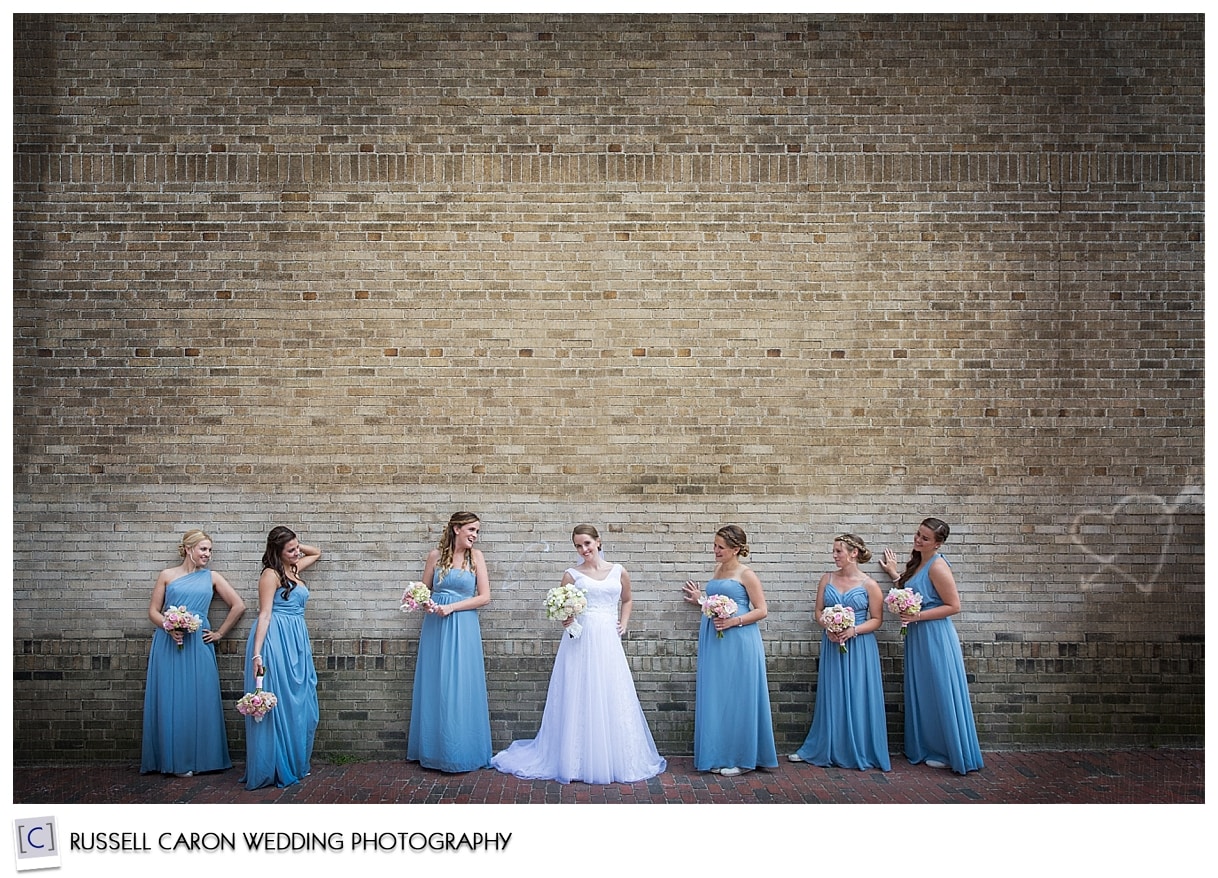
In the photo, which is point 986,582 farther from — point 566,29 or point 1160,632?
point 566,29

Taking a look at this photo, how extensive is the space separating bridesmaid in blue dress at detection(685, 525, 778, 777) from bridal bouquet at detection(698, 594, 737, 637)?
0.17ft

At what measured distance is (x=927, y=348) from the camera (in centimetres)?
823

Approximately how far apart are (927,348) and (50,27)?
7937 mm

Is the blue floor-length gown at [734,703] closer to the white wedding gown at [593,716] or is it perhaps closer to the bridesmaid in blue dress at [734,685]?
the bridesmaid in blue dress at [734,685]

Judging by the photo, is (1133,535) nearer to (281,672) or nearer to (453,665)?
(453,665)

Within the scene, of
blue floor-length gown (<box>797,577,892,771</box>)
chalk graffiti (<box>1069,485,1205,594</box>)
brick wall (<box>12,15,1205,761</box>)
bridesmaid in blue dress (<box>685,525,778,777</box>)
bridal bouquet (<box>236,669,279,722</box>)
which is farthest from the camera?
chalk graffiti (<box>1069,485,1205,594</box>)

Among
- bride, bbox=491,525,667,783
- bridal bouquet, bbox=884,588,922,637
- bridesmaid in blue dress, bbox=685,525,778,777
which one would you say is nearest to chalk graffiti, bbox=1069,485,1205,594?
bridal bouquet, bbox=884,588,922,637

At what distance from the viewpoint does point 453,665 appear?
25.2 ft

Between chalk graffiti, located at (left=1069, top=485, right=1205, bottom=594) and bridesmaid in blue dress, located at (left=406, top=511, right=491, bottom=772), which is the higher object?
chalk graffiti, located at (left=1069, top=485, right=1205, bottom=594)

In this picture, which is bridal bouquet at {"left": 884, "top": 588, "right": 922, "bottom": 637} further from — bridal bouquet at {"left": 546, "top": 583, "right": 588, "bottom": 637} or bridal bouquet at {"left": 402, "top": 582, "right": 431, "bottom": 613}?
bridal bouquet at {"left": 402, "top": 582, "right": 431, "bottom": 613}

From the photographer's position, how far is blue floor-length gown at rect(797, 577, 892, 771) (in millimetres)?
7727

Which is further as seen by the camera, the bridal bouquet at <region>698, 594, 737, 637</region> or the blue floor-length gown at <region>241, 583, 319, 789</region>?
the bridal bouquet at <region>698, 594, 737, 637</region>

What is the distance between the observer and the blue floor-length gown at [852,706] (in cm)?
773
